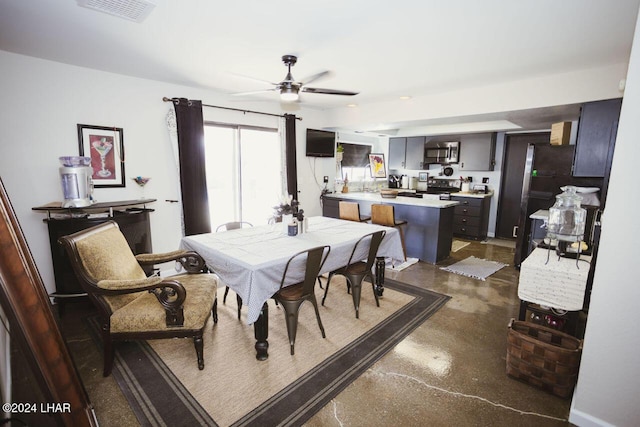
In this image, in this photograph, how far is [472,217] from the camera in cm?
582

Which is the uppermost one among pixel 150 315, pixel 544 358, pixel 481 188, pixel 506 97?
pixel 506 97

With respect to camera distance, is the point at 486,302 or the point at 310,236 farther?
the point at 486,302

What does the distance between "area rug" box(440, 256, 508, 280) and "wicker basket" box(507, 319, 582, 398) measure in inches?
75.2

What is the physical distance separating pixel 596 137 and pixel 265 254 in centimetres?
336

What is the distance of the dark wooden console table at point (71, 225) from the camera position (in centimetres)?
272

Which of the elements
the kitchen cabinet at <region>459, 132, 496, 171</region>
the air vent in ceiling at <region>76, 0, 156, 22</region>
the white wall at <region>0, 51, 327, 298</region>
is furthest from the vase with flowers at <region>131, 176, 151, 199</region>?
the kitchen cabinet at <region>459, 132, 496, 171</region>

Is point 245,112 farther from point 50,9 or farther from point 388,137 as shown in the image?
point 388,137

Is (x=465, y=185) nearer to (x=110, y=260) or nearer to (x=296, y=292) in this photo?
(x=296, y=292)

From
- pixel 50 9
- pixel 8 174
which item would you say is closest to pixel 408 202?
pixel 50 9

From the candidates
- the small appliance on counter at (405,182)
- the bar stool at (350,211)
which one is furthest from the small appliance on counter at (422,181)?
the bar stool at (350,211)

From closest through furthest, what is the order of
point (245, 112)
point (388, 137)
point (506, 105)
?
point (506, 105) → point (245, 112) → point (388, 137)

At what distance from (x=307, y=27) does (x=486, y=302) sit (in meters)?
3.12

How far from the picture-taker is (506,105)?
352 cm

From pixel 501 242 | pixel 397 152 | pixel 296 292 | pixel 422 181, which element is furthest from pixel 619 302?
pixel 397 152
